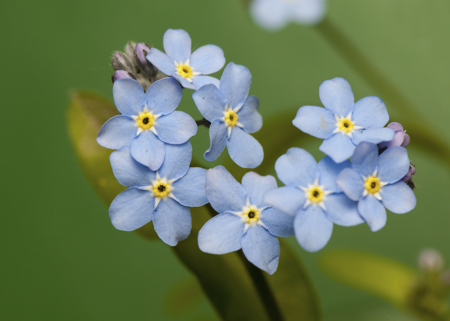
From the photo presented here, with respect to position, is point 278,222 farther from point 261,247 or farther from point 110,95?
point 110,95

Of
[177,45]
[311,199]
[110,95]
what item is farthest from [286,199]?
[110,95]

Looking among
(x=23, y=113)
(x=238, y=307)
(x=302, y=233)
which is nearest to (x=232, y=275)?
(x=238, y=307)

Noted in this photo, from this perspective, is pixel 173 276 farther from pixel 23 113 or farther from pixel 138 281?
pixel 23 113

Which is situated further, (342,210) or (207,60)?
(207,60)

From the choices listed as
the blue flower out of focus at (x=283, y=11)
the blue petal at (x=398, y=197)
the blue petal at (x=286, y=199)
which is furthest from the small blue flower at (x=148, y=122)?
the blue flower out of focus at (x=283, y=11)

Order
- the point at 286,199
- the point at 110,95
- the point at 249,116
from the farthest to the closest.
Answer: the point at 110,95
the point at 249,116
the point at 286,199

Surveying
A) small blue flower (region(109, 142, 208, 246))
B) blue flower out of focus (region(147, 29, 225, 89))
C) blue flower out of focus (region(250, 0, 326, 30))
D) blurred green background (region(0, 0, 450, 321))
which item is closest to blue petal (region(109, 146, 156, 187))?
small blue flower (region(109, 142, 208, 246))
